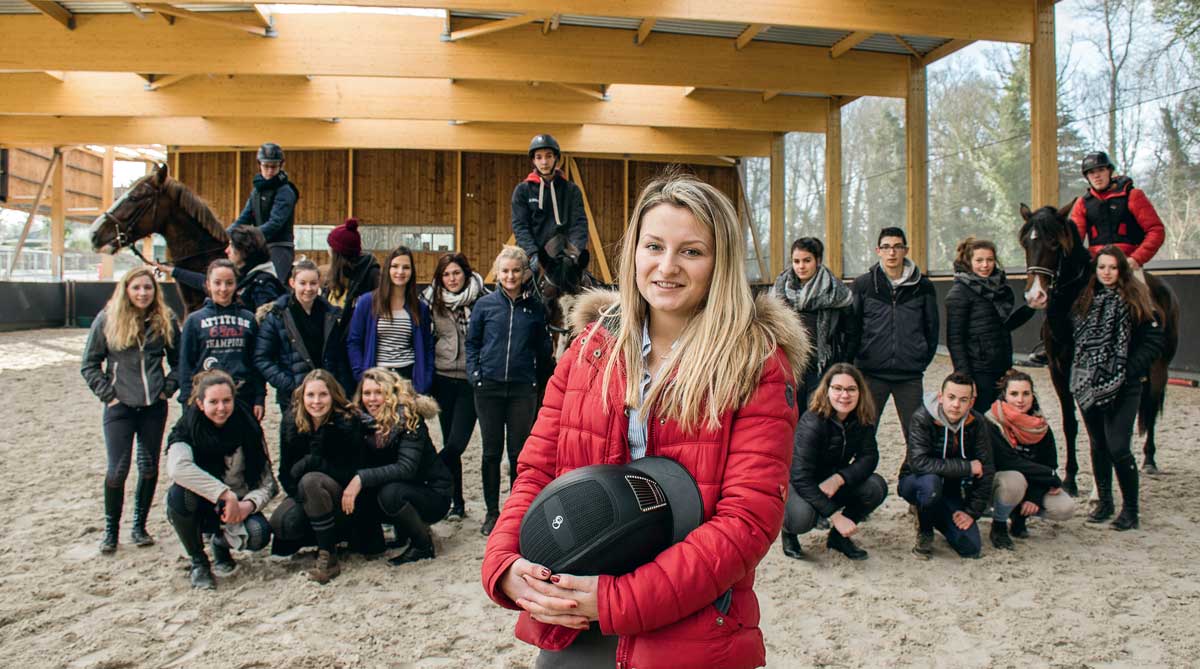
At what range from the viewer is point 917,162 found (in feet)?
38.5

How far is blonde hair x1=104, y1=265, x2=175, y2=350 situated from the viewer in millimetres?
4070

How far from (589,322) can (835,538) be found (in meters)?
2.71

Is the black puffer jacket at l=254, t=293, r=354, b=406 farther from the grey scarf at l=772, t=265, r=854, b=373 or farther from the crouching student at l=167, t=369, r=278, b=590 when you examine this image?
the grey scarf at l=772, t=265, r=854, b=373

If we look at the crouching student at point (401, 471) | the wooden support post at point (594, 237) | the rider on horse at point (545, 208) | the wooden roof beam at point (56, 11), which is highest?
the wooden roof beam at point (56, 11)

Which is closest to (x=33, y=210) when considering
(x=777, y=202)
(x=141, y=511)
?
(x=777, y=202)

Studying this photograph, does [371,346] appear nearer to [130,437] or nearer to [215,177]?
[130,437]

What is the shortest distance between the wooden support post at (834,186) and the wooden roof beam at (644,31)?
4847 millimetres

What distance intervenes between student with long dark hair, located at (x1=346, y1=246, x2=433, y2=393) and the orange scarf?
3.15 metres

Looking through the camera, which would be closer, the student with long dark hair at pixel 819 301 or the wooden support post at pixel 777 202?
the student with long dark hair at pixel 819 301

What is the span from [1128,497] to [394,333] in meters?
4.10

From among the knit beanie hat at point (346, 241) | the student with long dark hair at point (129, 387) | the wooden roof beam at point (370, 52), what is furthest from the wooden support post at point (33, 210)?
the student with long dark hair at point (129, 387)

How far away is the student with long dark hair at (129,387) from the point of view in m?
3.97

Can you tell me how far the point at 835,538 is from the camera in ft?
12.9

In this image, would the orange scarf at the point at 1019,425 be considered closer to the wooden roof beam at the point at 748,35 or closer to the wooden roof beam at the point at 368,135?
the wooden roof beam at the point at 748,35
